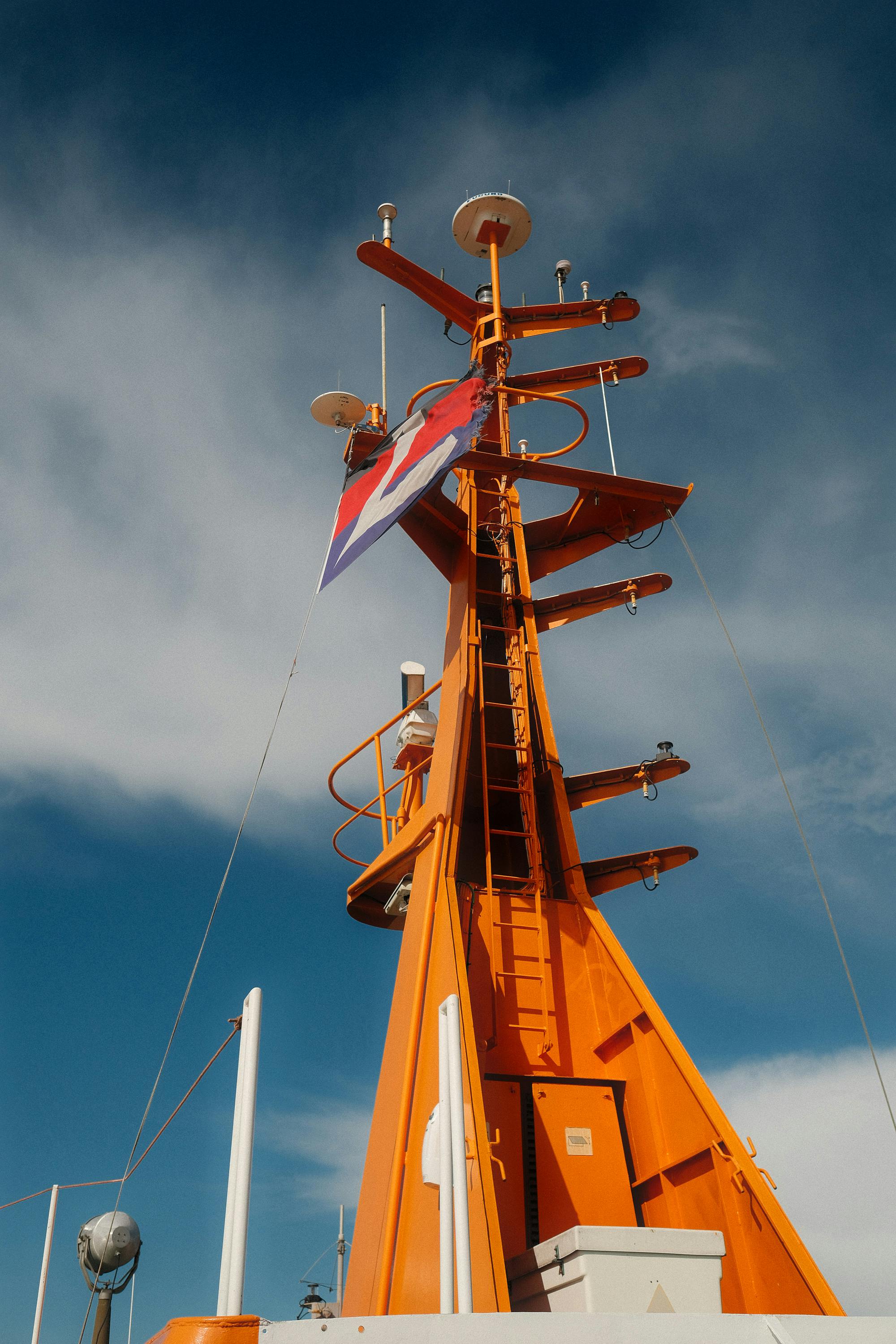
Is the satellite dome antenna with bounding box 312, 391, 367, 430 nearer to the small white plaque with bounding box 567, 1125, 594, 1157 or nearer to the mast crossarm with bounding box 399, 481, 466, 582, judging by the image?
the mast crossarm with bounding box 399, 481, 466, 582

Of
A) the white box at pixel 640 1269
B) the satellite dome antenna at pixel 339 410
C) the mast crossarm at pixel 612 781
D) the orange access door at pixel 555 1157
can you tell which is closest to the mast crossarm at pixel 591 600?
the mast crossarm at pixel 612 781

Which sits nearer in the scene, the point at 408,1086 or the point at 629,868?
the point at 408,1086

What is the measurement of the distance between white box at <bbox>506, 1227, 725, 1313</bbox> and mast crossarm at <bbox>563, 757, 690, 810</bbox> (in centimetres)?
465

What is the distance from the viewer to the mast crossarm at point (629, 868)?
28.0 feet

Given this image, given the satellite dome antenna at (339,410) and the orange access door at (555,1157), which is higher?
the satellite dome antenna at (339,410)

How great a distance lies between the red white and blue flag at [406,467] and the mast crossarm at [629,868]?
11.0 feet

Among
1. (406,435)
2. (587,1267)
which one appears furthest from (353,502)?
(587,1267)

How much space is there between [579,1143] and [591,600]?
4850 millimetres

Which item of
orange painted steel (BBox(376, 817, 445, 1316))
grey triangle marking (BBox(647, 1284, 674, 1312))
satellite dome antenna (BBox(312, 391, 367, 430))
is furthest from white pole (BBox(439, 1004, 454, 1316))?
satellite dome antenna (BBox(312, 391, 367, 430))

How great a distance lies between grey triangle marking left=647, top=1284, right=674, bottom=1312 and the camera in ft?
13.8

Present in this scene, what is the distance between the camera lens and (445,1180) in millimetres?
3664

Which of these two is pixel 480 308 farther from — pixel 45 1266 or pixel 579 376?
pixel 45 1266

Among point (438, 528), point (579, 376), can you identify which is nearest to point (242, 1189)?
point (438, 528)

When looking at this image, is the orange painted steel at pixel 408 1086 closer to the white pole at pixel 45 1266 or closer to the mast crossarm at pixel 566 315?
the white pole at pixel 45 1266
